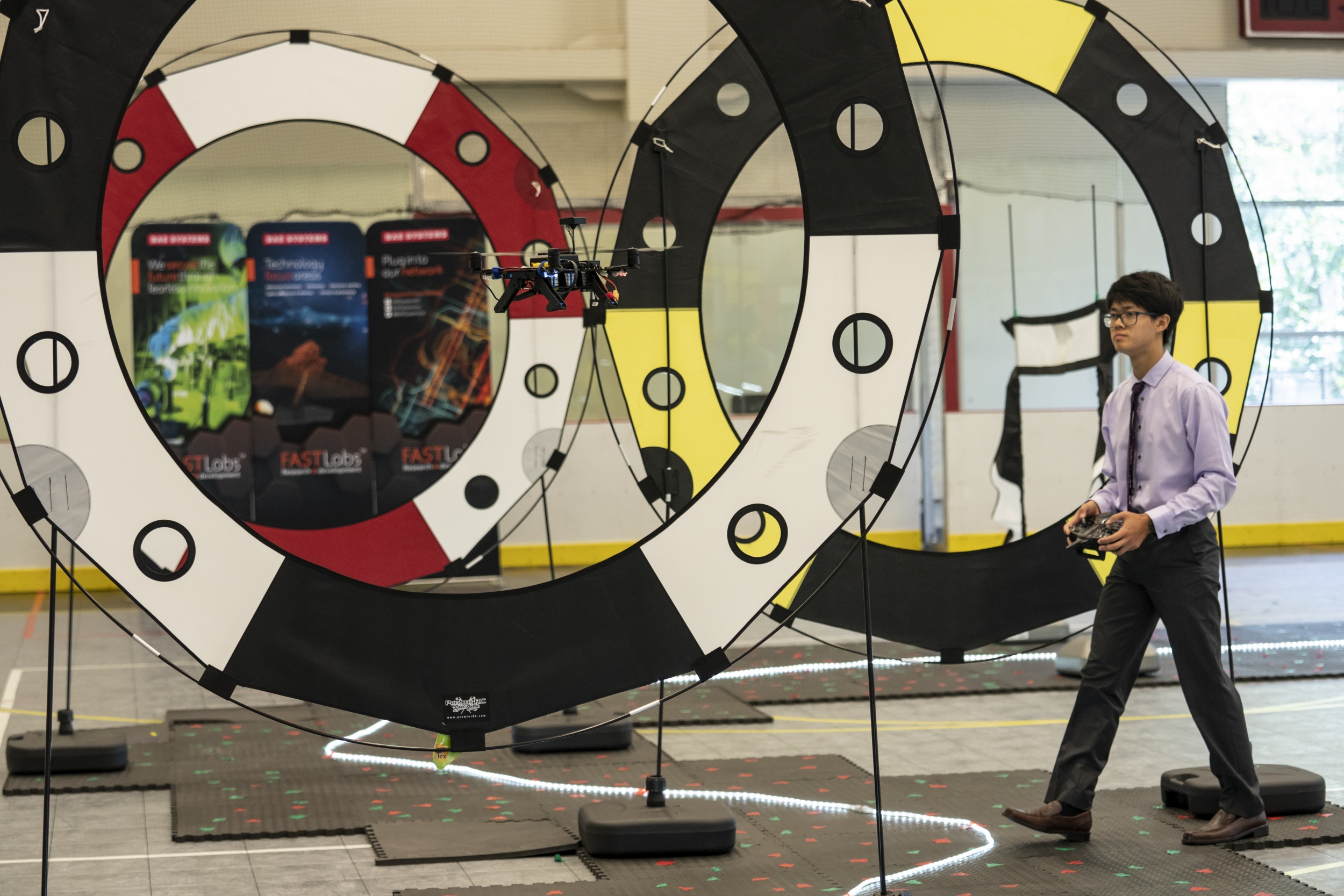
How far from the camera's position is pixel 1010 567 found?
12.7 ft

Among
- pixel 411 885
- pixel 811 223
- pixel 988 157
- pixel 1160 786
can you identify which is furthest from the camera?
pixel 988 157

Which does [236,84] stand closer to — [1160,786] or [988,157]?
[1160,786]

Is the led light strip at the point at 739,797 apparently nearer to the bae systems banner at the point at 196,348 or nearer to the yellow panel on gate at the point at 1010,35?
the yellow panel on gate at the point at 1010,35

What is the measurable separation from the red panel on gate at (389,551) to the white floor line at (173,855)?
1716 mm

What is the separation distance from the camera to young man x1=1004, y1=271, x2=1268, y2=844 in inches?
125

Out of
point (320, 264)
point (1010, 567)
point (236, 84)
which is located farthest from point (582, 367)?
point (1010, 567)

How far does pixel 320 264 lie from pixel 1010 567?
5.68 meters

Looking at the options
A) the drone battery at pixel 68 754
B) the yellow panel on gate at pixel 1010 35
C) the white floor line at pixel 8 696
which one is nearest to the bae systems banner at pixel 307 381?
the white floor line at pixel 8 696

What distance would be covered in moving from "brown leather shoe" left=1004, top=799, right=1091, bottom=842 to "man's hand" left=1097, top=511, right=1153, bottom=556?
603mm

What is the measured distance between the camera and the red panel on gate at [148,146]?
4.86 meters

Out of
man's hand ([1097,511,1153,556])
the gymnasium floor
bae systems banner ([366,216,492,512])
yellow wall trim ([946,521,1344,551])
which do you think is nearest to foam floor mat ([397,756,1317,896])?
the gymnasium floor

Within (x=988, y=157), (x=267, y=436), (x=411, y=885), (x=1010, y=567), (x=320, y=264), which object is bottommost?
(x=411, y=885)

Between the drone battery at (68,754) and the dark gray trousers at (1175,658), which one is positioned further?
the drone battery at (68,754)

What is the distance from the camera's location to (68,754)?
13.9 ft
